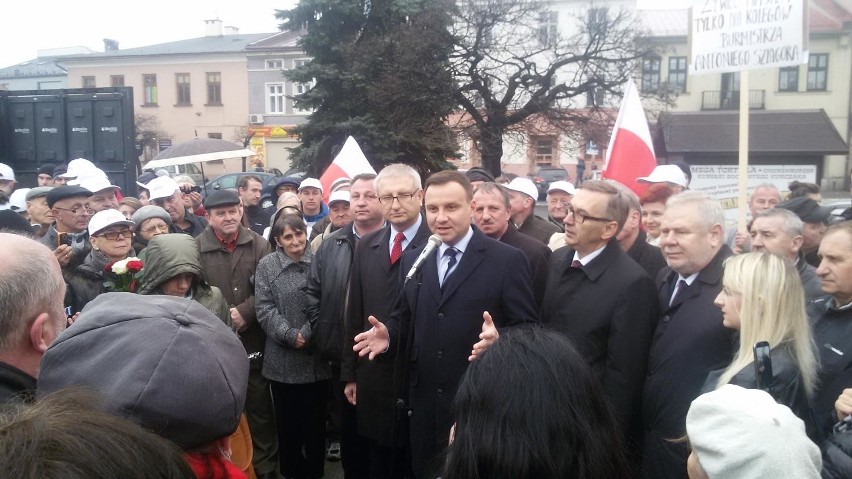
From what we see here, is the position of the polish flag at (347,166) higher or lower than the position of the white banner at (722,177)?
higher

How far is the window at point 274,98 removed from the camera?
4816 cm

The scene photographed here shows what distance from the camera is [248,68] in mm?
48344

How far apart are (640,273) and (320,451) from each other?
290 centimetres

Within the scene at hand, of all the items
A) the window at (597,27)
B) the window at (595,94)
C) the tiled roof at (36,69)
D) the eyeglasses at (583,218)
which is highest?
the tiled roof at (36,69)

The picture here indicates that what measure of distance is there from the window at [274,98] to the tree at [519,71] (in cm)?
2715

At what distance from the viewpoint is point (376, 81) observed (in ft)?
61.1

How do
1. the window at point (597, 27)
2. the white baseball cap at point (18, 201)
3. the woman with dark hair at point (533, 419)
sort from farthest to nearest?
the window at point (597, 27) < the white baseball cap at point (18, 201) < the woman with dark hair at point (533, 419)

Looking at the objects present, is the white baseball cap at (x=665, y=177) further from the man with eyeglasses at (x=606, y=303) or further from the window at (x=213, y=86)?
the window at (x=213, y=86)

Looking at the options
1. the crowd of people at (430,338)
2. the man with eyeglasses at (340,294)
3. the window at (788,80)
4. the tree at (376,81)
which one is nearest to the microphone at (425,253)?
the crowd of people at (430,338)

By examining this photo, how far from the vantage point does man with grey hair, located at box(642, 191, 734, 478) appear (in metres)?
3.06

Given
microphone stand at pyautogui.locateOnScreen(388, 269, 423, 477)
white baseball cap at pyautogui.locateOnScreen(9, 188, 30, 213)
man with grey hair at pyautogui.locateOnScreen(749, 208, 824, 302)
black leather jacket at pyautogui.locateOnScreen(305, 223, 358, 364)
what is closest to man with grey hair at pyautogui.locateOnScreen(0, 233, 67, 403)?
microphone stand at pyautogui.locateOnScreen(388, 269, 423, 477)

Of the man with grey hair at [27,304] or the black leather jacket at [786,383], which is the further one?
the black leather jacket at [786,383]

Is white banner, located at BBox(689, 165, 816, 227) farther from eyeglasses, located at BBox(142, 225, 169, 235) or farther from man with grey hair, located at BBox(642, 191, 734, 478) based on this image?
eyeglasses, located at BBox(142, 225, 169, 235)

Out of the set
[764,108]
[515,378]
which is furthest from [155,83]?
[515,378]
